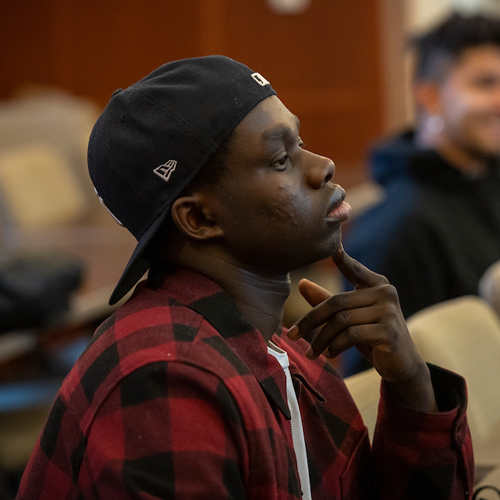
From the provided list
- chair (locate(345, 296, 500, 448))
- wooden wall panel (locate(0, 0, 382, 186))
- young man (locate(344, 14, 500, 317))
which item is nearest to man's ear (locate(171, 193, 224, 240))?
chair (locate(345, 296, 500, 448))

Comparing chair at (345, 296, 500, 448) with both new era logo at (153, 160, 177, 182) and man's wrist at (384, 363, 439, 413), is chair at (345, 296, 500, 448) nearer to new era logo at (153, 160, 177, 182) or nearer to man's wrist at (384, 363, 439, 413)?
man's wrist at (384, 363, 439, 413)

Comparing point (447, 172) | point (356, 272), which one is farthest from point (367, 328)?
point (447, 172)

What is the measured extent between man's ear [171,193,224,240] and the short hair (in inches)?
66.1

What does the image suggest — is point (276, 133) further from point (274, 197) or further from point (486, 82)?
point (486, 82)

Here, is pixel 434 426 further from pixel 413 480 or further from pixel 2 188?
pixel 2 188

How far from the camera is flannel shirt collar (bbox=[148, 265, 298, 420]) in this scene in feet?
2.46

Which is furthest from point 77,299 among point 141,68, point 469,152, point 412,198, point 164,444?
point 141,68

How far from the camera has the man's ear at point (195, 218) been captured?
0.76 meters

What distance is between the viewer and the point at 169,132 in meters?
0.73

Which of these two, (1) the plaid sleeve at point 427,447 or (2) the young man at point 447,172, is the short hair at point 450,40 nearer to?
(2) the young man at point 447,172

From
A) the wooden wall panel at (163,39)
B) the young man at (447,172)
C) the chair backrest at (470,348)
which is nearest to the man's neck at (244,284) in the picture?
the chair backrest at (470,348)

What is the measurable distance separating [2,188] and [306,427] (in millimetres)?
2683

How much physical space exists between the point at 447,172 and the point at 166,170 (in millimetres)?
1641

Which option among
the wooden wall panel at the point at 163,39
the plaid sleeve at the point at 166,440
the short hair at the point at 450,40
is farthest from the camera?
the wooden wall panel at the point at 163,39
